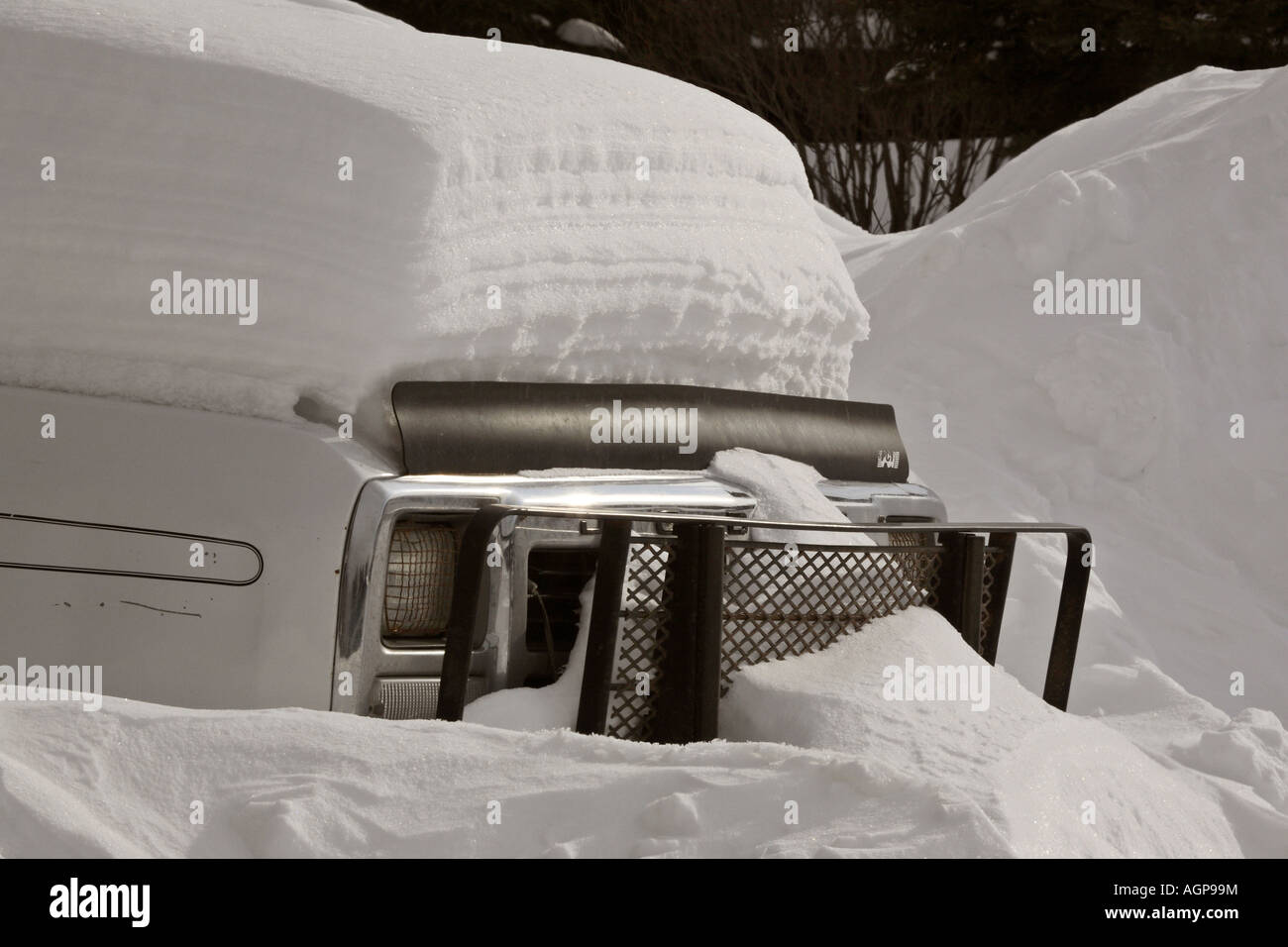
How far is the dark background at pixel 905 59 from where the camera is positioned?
14352 millimetres

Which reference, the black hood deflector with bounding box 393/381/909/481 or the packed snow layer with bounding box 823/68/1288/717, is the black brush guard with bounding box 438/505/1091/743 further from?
the packed snow layer with bounding box 823/68/1288/717

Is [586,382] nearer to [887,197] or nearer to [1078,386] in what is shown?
[1078,386]

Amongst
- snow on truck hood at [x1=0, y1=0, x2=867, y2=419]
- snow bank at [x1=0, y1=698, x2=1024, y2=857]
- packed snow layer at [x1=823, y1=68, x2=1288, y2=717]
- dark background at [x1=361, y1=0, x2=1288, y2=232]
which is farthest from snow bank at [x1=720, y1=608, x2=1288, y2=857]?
dark background at [x1=361, y1=0, x2=1288, y2=232]

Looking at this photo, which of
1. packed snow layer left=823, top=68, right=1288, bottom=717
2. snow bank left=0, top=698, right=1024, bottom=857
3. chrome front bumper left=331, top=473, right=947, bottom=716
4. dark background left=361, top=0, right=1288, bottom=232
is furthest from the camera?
dark background left=361, top=0, right=1288, bottom=232

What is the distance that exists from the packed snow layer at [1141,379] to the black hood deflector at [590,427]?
2061mm

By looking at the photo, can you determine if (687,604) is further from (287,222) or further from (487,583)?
(287,222)

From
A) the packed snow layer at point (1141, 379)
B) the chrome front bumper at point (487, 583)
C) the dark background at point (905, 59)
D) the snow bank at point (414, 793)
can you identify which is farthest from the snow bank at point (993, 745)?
the dark background at point (905, 59)

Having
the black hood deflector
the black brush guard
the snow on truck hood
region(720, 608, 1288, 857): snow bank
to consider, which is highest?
the snow on truck hood

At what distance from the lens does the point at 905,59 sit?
49.9 ft

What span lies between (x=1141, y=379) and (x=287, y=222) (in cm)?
451

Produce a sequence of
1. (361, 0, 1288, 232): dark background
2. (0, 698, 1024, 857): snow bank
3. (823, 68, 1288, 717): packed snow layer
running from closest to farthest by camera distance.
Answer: (0, 698, 1024, 857): snow bank < (823, 68, 1288, 717): packed snow layer < (361, 0, 1288, 232): dark background

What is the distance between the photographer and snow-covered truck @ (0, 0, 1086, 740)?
233 cm

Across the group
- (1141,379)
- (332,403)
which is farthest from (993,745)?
(1141,379)
